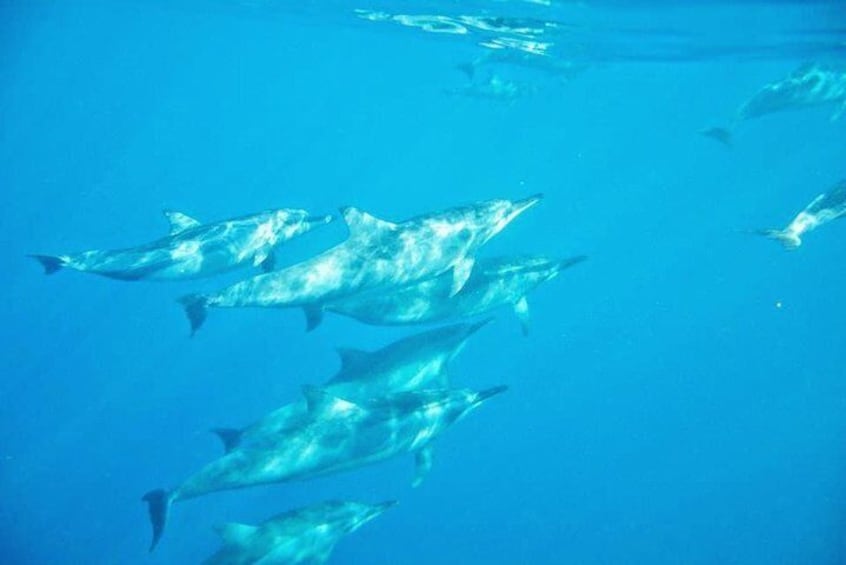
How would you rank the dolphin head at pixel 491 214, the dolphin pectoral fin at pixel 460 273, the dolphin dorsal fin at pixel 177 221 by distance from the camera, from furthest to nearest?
the dolphin dorsal fin at pixel 177 221
the dolphin head at pixel 491 214
the dolphin pectoral fin at pixel 460 273

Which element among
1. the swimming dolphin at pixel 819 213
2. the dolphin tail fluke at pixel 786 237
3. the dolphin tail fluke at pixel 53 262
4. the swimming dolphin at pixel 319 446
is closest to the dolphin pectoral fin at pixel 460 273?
the swimming dolphin at pixel 319 446

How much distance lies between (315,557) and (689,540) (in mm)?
18228

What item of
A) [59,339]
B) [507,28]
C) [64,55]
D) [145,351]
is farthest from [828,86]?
[64,55]

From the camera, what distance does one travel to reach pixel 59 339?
34688 mm

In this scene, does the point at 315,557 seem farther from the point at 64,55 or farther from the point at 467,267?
the point at 64,55

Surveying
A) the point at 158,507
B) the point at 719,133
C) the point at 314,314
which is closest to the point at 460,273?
the point at 314,314

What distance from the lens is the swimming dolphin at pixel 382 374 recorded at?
10.7 m

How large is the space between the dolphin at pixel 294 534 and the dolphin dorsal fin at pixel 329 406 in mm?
1784

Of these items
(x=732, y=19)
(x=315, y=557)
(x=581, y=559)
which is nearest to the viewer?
(x=315, y=557)

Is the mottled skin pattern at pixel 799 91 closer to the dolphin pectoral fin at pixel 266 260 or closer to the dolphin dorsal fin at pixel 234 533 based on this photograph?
the dolphin pectoral fin at pixel 266 260

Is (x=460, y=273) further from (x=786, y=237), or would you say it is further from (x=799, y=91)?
(x=799, y=91)

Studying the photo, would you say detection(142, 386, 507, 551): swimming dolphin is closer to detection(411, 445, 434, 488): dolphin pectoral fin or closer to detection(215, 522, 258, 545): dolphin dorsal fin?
detection(215, 522, 258, 545): dolphin dorsal fin

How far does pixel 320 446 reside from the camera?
9664 millimetres

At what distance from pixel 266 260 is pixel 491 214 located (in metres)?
4.94
